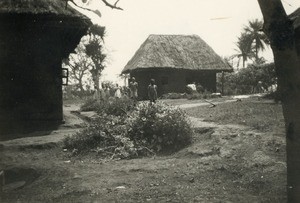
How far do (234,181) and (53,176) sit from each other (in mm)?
3573

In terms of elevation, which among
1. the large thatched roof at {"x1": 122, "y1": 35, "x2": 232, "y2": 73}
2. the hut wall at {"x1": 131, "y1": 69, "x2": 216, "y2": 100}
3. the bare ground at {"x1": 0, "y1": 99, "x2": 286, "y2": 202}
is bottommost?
the bare ground at {"x1": 0, "y1": 99, "x2": 286, "y2": 202}

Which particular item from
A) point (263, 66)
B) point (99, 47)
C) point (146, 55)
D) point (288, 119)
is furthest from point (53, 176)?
point (99, 47)

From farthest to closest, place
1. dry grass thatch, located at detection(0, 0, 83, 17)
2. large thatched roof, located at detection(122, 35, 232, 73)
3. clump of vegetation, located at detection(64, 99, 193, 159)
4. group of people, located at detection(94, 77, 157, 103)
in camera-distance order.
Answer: large thatched roof, located at detection(122, 35, 232, 73) → group of people, located at detection(94, 77, 157, 103) → dry grass thatch, located at detection(0, 0, 83, 17) → clump of vegetation, located at detection(64, 99, 193, 159)

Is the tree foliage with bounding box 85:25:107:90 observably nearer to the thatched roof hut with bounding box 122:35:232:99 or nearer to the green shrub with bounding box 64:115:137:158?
the thatched roof hut with bounding box 122:35:232:99

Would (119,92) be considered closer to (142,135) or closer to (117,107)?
(117,107)

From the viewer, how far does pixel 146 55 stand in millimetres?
30391

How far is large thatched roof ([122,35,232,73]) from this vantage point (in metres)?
29.9

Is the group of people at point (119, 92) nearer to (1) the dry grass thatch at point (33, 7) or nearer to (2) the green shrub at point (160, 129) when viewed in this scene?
(1) the dry grass thatch at point (33, 7)

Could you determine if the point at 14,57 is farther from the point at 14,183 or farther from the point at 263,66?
the point at 263,66

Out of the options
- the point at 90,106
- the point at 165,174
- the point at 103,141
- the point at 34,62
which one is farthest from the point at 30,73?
the point at 165,174

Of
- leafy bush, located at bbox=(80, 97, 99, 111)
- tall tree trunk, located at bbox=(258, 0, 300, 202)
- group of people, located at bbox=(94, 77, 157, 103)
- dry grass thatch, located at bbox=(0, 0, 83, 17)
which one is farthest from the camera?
leafy bush, located at bbox=(80, 97, 99, 111)

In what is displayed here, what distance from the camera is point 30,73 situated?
12.4 meters

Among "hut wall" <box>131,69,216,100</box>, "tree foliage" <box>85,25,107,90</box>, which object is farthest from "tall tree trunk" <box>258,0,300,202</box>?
"tree foliage" <box>85,25,107,90</box>

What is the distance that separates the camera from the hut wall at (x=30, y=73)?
39.4 ft
